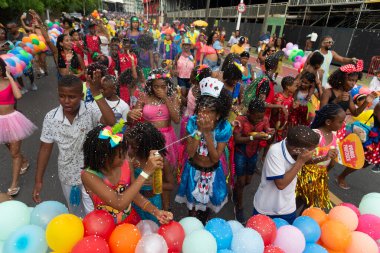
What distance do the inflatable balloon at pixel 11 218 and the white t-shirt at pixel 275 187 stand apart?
1.80 metres

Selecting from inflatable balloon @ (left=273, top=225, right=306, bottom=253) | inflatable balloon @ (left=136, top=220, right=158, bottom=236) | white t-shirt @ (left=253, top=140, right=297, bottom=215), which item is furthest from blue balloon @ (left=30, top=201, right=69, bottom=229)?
white t-shirt @ (left=253, top=140, right=297, bottom=215)

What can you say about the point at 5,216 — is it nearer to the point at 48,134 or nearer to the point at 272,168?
the point at 48,134

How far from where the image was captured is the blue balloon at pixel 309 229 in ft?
6.00

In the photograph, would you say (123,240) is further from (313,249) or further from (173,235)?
(313,249)

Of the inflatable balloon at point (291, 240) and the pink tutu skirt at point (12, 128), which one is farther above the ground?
the inflatable balloon at point (291, 240)

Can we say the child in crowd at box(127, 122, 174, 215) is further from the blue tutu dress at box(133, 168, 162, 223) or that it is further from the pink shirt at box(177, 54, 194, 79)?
the pink shirt at box(177, 54, 194, 79)

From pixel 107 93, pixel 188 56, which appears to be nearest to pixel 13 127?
pixel 107 93

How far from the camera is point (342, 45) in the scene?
1580 centimetres

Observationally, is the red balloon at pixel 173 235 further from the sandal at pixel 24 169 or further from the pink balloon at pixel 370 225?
the sandal at pixel 24 169

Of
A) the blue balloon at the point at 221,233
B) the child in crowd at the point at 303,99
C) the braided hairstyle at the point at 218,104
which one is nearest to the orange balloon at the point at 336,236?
the blue balloon at the point at 221,233

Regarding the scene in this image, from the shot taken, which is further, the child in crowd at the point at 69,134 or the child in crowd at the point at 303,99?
the child in crowd at the point at 303,99

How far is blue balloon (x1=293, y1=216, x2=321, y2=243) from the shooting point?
6.00ft

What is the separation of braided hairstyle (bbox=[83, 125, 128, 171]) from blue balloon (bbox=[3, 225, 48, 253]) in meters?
0.49

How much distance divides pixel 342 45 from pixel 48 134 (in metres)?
17.6
